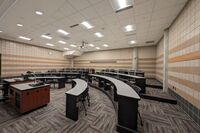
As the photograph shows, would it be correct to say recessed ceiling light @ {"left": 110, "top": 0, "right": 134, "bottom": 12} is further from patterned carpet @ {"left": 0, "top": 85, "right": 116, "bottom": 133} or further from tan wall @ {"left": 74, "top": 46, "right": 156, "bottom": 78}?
tan wall @ {"left": 74, "top": 46, "right": 156, "bottom": 78}

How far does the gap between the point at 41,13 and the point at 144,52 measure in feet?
30.4

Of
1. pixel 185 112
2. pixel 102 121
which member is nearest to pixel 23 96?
pixel 102 121

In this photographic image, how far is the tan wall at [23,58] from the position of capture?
780 cm

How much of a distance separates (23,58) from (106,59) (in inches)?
349

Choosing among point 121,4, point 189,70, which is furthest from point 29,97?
point 189,70

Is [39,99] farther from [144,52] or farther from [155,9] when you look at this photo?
[144,52]

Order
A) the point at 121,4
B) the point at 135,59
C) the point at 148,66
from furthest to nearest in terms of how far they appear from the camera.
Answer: the point at 135,59 → the point at 148,66 → the point at 121,4

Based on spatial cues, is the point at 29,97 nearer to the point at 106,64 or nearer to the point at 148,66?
the point at 106,64

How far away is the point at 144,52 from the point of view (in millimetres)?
9648

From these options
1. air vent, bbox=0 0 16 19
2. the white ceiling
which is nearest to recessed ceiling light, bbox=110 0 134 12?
the white ceiling

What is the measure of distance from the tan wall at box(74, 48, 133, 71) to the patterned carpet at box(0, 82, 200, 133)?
770cm

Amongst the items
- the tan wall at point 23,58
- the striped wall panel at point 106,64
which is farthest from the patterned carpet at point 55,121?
the striped wall panel at point 106,64

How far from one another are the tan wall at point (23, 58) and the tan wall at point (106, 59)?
391 centimetres

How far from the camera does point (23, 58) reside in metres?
8.93
